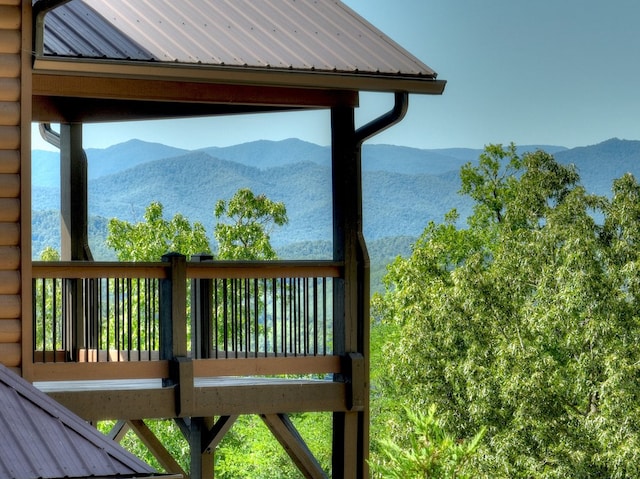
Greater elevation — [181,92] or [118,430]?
[181,92]

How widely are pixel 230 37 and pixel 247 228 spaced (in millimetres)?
33853

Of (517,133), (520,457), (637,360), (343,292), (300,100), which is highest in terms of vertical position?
(517,133)

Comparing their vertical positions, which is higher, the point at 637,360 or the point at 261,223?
the point at 261,223

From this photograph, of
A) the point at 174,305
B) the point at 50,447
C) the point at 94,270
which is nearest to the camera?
the point at 50,447

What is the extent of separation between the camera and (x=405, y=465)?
32.6ft

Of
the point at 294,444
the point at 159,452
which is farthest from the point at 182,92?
the point at 159,452

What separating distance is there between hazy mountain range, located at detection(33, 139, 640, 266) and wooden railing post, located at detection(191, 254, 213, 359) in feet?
187

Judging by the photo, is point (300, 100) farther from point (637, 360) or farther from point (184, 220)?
point (184, 220)

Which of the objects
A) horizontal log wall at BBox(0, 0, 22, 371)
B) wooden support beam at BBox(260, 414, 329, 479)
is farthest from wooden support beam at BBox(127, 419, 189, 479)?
horizontal log wall at BBox(0, 0, 22, 371)

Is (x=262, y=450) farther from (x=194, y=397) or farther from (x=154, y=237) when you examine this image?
(x=194, y=397)

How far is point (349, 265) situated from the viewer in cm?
918

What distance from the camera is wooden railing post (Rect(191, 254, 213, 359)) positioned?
9.81 metres

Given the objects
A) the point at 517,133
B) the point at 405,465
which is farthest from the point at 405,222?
the point at 405,465

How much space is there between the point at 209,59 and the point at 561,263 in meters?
24.5
